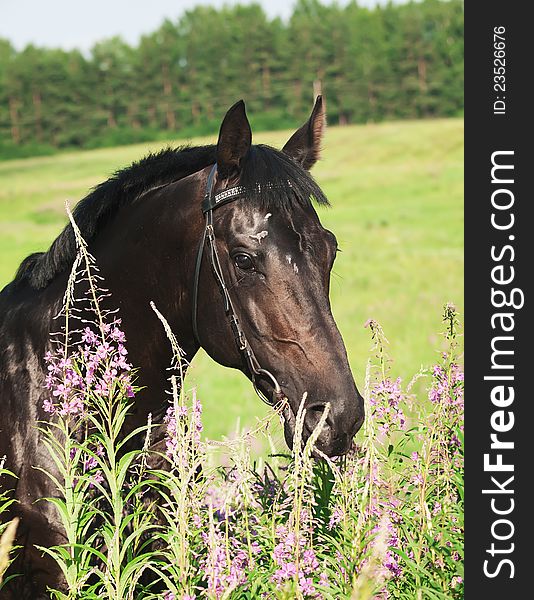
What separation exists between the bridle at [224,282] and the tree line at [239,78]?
6610 centimetres

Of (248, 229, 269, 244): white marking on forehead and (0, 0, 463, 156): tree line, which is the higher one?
(0, 0, 463, 156): tree line

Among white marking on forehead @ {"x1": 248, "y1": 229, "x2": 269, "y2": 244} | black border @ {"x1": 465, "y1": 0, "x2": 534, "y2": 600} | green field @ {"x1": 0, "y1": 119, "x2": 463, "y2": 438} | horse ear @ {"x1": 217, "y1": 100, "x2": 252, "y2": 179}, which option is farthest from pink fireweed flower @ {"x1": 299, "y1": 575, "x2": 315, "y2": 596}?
horse ear @ {"x1": 217, "y1": 100, "x2": 252, "y2": 179}

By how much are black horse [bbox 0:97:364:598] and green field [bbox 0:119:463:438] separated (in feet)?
1.33

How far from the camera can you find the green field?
20.0 m

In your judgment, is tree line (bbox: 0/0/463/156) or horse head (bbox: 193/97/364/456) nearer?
horse head (bbox: 193/97/364/456)

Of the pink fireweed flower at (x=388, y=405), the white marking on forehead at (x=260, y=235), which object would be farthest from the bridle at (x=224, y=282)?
the pink fireweed flower at (x=388, y=405)

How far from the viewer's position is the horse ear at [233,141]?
4.23m

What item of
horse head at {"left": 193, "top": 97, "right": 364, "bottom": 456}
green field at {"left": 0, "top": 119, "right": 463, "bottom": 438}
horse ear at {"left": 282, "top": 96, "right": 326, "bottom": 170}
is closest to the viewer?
horse head at {"left": 193, "top": 97, "right": 364, "bottom": 456}

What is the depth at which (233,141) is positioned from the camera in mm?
4309

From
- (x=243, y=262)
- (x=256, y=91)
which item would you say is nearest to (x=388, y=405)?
(x=243, y=262)

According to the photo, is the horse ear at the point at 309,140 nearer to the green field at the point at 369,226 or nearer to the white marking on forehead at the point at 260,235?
the green field at the point at 369,226

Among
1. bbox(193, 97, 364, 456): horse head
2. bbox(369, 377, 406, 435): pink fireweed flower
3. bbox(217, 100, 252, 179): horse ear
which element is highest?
bbox(217, 100, 252, 179): horse ear

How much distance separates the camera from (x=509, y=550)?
3955 mm

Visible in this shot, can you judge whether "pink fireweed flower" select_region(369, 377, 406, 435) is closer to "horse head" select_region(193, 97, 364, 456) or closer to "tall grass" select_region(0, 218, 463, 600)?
"tall grass" select_region(0, 218, 463, 600)
